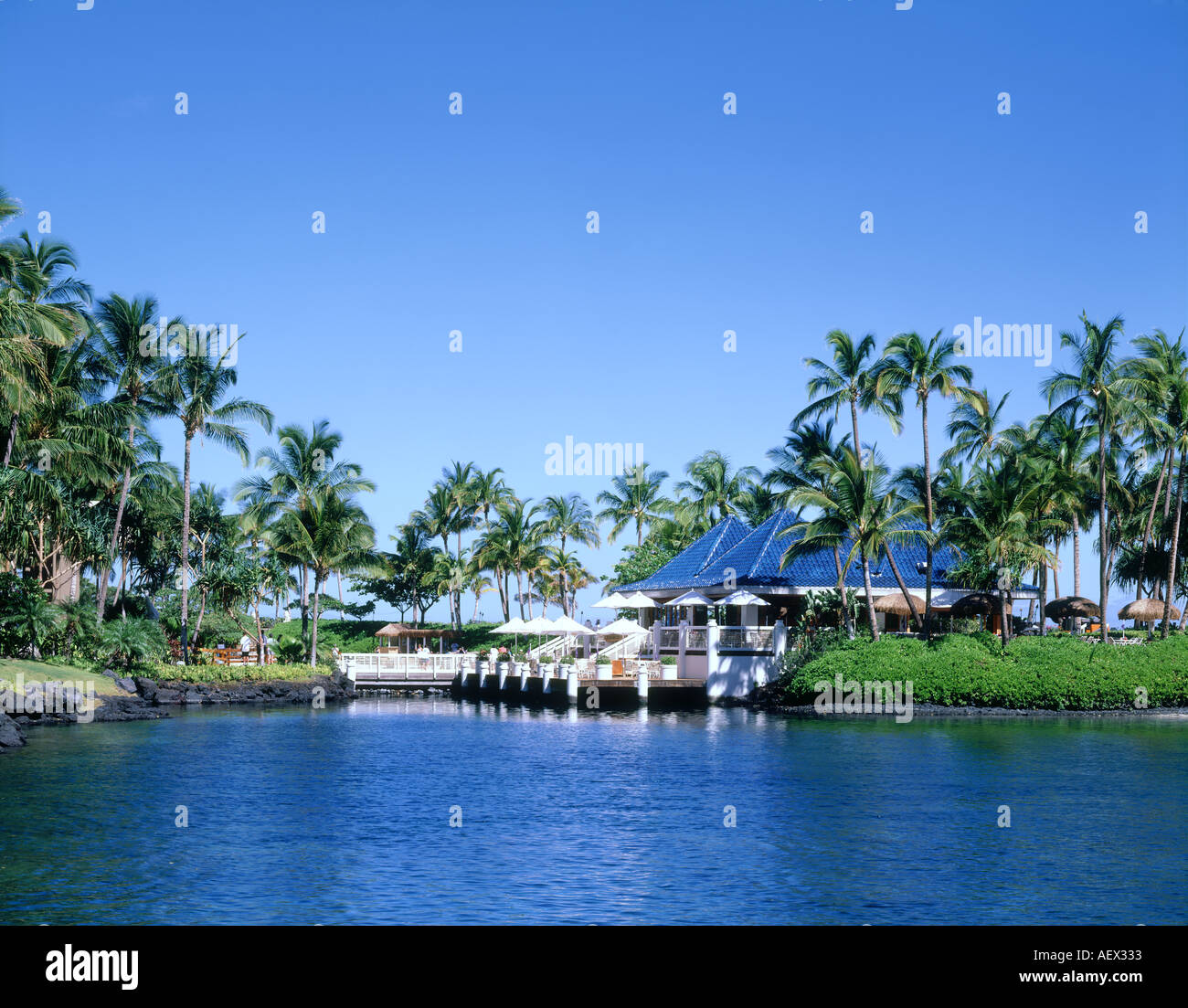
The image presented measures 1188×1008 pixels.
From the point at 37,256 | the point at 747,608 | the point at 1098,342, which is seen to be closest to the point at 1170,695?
the point at 1098,342

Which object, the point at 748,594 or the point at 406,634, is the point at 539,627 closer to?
the point at 748,594

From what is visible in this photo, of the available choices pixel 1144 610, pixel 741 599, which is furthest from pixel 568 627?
pixel 1144 610

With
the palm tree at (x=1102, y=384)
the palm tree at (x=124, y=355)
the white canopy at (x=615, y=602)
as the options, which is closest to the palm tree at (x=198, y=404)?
the palm tree at (x=124, y=355)

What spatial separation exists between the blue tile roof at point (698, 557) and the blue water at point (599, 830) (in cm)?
2253

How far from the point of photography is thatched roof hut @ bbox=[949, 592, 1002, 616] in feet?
154

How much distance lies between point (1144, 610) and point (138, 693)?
4360 cm

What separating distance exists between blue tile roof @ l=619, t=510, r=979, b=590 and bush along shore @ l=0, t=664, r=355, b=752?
16.9 m

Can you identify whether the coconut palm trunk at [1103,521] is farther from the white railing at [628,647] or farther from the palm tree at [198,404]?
the palm tree at [198,404]

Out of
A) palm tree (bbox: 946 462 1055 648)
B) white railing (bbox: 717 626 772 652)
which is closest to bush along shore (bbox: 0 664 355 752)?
white railing (bbox: 717 626 772 652)

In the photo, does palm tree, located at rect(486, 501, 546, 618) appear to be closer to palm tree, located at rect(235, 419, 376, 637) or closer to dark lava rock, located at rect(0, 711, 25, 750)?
palm tree, located at rect(235, 419, 376, 637)

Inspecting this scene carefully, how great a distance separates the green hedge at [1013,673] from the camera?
41938 mm

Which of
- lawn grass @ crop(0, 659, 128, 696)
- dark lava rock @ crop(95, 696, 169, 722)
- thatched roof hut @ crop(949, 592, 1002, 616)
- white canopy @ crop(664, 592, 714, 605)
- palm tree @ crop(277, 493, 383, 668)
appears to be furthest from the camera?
palm tree @ crop(277, 493, 383, 668)

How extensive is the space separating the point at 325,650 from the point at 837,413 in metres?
35.4
